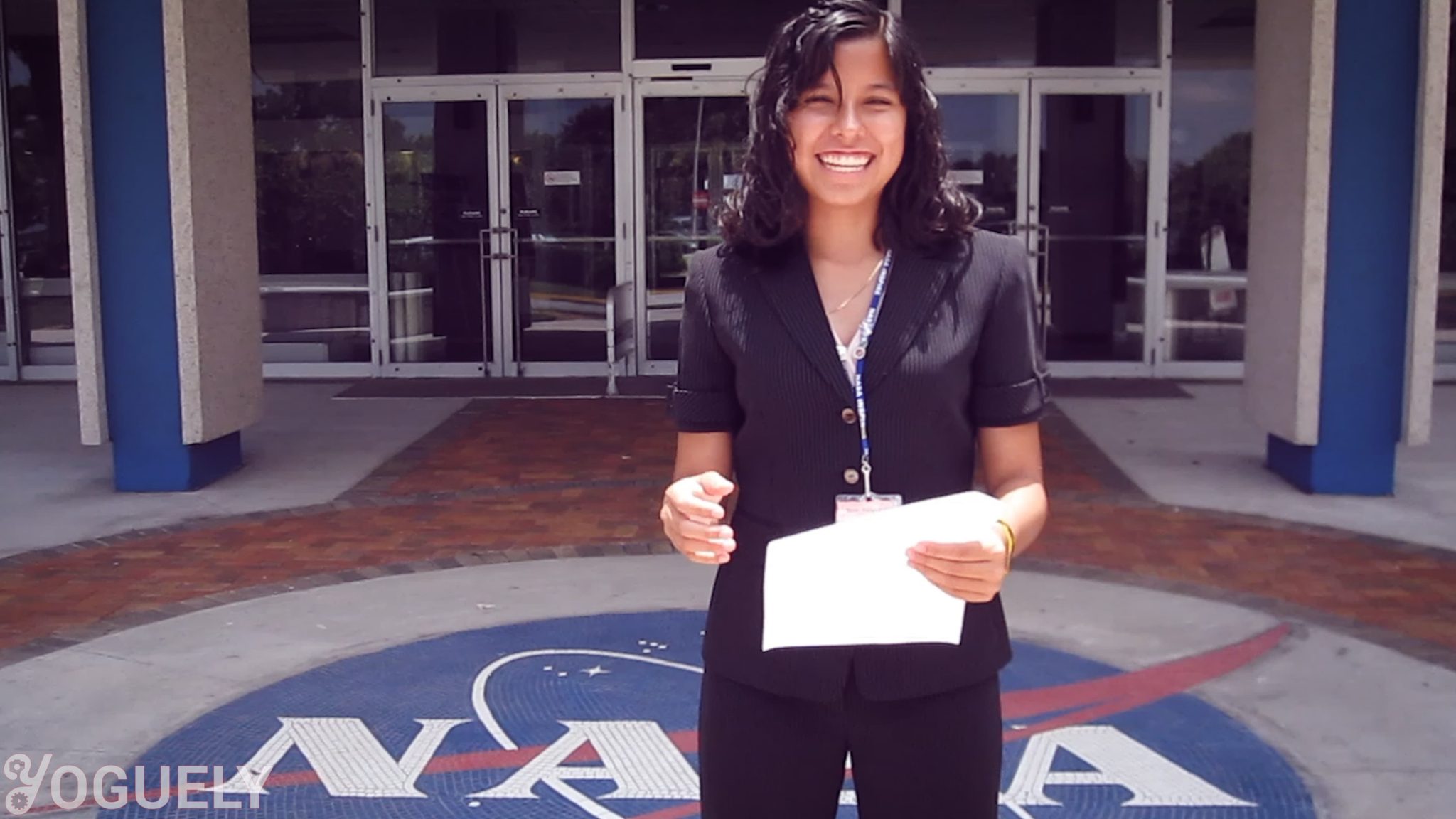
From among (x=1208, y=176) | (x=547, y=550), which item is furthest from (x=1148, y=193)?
(x=547, y=550)

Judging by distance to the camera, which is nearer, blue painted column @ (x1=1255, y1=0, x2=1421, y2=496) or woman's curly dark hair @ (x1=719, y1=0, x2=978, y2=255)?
woman's curly dark hair @ (x1=719, y1=0, x2=978, y2=255)

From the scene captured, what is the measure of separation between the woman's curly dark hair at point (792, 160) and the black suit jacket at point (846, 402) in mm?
39

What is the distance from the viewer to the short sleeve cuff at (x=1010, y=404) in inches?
82.4

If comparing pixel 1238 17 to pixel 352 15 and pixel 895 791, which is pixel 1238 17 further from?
pixel 895 791

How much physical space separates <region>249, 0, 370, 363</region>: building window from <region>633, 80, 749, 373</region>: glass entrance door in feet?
8.27

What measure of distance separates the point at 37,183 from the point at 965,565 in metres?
12.9

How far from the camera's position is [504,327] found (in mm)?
12656

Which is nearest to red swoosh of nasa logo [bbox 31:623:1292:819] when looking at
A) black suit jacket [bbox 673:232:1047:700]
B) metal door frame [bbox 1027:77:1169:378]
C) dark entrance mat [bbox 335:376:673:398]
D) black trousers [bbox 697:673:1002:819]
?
black trousers [bbox 697:673:1002:819]

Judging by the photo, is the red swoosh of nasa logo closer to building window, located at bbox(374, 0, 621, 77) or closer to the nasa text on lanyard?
the nasa text on lanyard

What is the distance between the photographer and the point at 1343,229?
727 cm

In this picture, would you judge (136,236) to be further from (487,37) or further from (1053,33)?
(1053,33)

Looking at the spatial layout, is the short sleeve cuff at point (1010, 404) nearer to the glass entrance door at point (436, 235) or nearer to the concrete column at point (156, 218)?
the concrete column at point (156, 218)

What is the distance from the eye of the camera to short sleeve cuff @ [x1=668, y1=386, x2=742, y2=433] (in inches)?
85.4

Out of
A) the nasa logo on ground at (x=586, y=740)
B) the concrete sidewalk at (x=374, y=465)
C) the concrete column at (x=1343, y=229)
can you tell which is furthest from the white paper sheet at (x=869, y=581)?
the concrete column at (x=1343, y=229)
